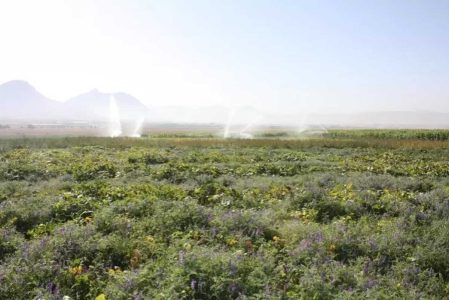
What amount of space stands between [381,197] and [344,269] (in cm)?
540

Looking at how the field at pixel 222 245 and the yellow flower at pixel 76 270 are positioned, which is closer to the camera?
the field at pixel 222 245

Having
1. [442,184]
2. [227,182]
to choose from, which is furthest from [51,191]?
[442,184]

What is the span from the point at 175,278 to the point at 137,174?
34.9 ft

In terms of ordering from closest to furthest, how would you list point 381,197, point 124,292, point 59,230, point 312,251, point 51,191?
point 124,292, point 312,251, point 59,230, point 381,197, point 51,191

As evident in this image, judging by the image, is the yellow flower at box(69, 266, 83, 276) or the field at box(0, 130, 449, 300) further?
the yellow flower at box(69, 266, 83, 276)

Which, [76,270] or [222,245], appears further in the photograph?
[222,245]

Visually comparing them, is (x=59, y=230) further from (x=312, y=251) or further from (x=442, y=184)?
(x=442, y=184)

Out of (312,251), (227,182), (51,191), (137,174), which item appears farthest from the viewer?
(137,174)

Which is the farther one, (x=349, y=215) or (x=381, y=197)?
(x=381, y=197)

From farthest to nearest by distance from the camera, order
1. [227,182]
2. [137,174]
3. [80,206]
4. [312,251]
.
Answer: [137,174] → [227,182] → [80,206] → [312,251]

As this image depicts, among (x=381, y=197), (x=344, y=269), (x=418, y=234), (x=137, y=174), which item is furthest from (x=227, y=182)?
(x=344, y=269)

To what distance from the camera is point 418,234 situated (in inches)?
280

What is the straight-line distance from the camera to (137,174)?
1459cm

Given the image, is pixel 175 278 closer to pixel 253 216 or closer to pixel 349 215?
pixel 253 216
